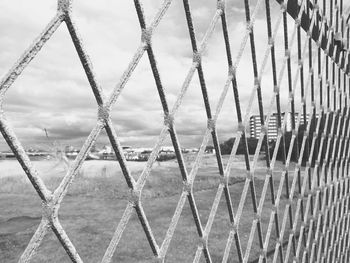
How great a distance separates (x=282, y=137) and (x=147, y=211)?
930 centimetres

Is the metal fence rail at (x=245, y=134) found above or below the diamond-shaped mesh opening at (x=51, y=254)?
below

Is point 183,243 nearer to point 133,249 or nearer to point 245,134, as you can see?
point 133,249

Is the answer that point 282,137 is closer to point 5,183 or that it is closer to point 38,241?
point 38,241

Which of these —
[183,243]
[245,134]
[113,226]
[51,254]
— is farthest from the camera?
[113,226]

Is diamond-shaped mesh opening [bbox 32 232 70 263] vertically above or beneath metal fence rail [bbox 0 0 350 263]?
above

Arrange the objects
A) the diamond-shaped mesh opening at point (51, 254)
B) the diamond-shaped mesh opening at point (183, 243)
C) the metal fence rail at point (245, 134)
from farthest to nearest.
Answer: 1. the diamond-shaped mesh opening at point (51, 254)
2. the diamond-shaped mesh opening at point (183, 243)
3. the metal fence rail at point (245, 134)

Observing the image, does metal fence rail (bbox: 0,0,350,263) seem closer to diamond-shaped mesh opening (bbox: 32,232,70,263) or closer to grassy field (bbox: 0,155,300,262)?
grassy field (bbox: 0,155,300,262)

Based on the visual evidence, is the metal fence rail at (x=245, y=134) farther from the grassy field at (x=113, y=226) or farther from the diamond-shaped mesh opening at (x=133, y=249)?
the diamond-shaped mesh opening at (x=133, y=249)

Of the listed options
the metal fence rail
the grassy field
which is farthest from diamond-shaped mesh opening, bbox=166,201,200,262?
the metal fence rail

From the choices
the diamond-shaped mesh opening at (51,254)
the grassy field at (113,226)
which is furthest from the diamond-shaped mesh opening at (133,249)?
the diamond-shaped mesh opening at (51,254)

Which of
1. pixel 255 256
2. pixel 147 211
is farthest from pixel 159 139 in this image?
pixel 147 211

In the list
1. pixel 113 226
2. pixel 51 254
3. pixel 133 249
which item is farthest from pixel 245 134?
pixel 113 226

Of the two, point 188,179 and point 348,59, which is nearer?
point 188,179

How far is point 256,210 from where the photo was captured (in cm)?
196
